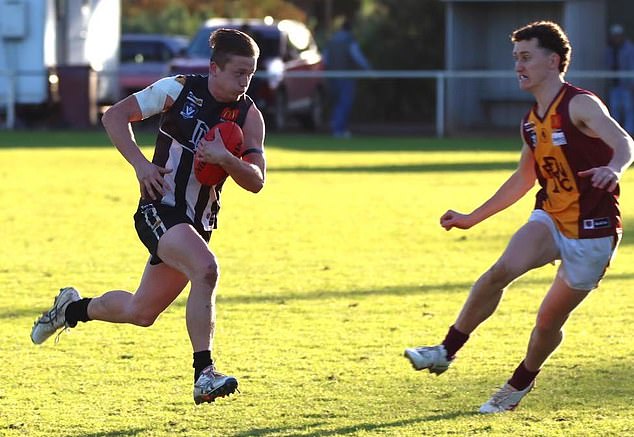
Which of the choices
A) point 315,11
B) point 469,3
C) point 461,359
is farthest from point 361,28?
point 461,359

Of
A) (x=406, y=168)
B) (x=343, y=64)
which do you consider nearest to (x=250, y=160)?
(x=406, y=168)

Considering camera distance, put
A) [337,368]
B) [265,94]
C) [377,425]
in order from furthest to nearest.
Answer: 1. [265,94]
2. [337,368]
3. [377,425]

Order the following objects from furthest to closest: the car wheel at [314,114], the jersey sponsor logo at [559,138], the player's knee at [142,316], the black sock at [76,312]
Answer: the car wheel at [314,114] < the black sock at [76,312] < the player's knee at [142,316] < the jersey sponsor logo at [559,138]

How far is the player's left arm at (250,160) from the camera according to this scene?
6.56 meters

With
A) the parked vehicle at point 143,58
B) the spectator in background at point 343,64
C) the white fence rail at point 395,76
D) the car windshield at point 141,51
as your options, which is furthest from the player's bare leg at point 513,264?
the car windshield at point 141,51

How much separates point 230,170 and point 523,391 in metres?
1.69

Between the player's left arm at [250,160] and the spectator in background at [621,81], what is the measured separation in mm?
21455

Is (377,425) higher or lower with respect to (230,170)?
lower

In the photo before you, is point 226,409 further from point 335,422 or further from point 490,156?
point 490,156

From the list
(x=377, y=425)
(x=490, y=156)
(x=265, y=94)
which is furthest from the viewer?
(x=265, y=94)

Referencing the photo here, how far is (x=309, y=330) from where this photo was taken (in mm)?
9102

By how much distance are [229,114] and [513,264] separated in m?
1.49

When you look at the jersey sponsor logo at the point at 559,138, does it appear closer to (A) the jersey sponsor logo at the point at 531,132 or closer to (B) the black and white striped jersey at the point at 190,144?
(A) the jersey sponsor logo at the point at 531,132

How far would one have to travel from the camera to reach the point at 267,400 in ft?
23.3
